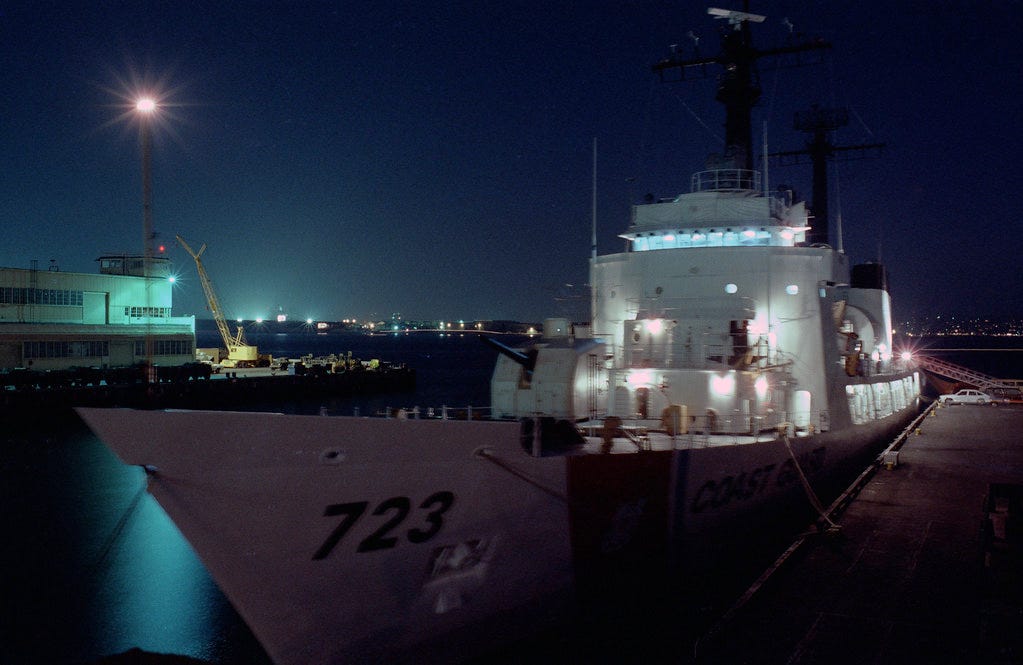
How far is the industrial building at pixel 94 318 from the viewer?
3747 cm

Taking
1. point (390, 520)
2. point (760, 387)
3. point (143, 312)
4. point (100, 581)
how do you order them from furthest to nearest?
point (143, 312), point (100, 581), point (760, 387), point (390, 520)

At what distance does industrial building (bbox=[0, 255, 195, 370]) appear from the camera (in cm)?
3747

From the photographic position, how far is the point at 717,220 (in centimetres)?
1355

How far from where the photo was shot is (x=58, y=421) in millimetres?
32844

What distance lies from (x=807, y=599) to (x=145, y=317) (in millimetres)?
44718

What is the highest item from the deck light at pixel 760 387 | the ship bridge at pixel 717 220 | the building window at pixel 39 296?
the building window at pixel 39 296

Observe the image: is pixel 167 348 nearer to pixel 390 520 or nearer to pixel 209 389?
pixel 209 389

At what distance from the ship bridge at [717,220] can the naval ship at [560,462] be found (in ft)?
0.13

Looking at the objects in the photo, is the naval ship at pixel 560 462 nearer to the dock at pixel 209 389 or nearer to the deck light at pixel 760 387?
the deck light at pixel 760 387

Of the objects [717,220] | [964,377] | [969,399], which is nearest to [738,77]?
[717,220]

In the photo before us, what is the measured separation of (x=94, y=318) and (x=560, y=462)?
141ft

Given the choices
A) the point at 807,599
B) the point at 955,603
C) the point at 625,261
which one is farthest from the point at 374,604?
the point at 625,261

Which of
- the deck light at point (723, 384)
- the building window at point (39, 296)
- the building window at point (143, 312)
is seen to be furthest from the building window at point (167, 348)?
the deck light at point (723, 384)

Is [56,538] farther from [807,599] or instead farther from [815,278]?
[815,278]
